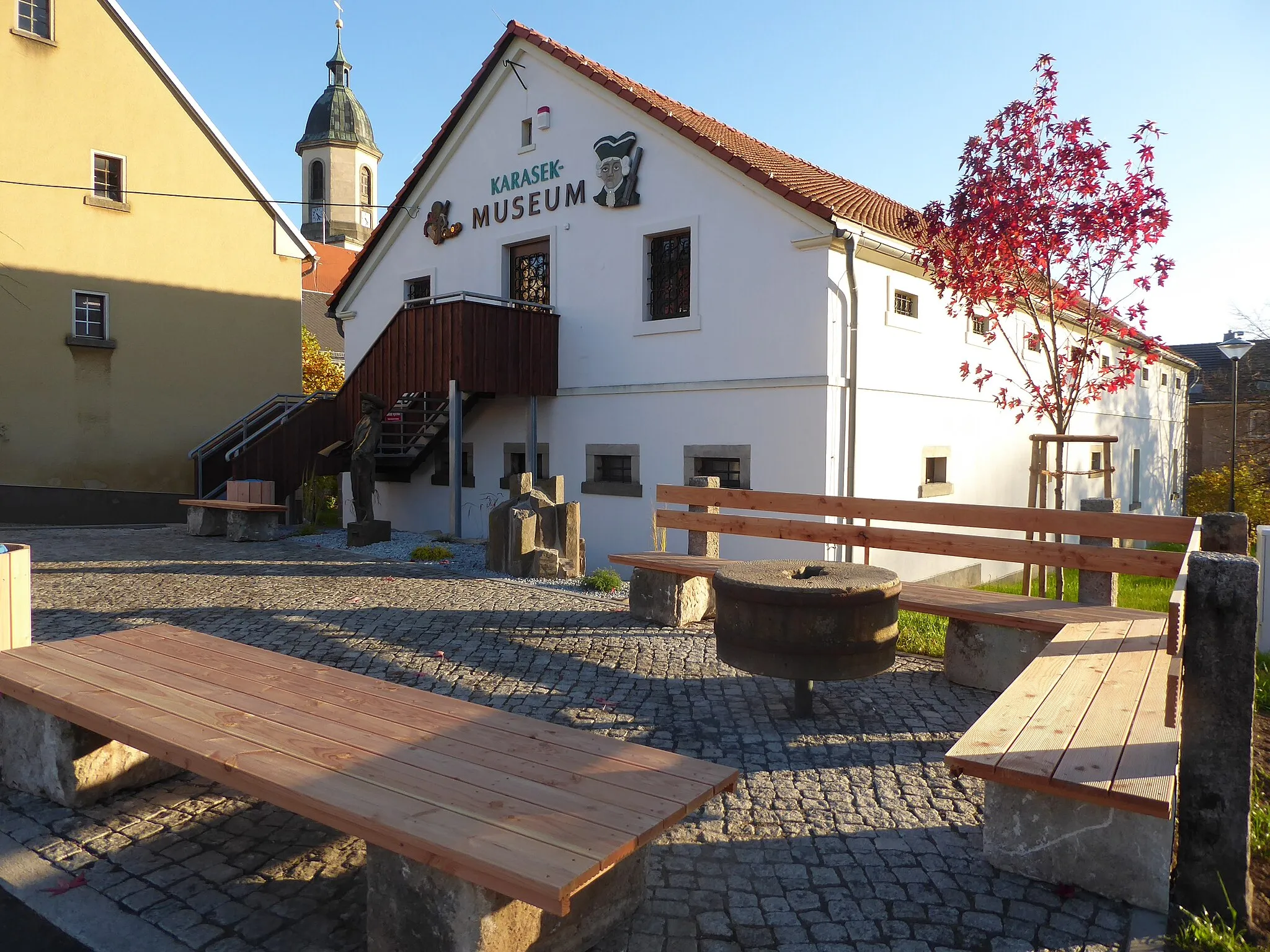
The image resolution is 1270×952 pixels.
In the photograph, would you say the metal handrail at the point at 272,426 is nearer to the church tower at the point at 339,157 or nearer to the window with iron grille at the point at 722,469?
the window with iron grille at the point at 722,469

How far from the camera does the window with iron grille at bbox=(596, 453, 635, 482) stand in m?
13.6

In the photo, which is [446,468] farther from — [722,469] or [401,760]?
[401,760]

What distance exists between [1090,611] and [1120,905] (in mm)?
2862

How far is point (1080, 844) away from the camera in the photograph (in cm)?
343

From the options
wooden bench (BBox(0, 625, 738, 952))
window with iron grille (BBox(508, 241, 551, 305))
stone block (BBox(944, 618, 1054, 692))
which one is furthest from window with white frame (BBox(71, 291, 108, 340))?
stone block (BBox(944, 618, 1054, 692))

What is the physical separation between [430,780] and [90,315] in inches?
699

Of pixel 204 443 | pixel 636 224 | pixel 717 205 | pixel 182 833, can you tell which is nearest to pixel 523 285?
pixel 636 224

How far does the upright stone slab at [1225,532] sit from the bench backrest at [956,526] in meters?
0.11

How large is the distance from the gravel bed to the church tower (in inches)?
1513

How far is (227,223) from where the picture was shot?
19438 mm

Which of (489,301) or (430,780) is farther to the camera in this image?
(489,301)

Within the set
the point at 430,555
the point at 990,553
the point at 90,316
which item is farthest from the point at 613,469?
the point at 90,316

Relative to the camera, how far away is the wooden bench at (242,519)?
46.4ft

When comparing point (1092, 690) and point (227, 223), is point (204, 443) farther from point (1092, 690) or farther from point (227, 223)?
point (1092, 690)
